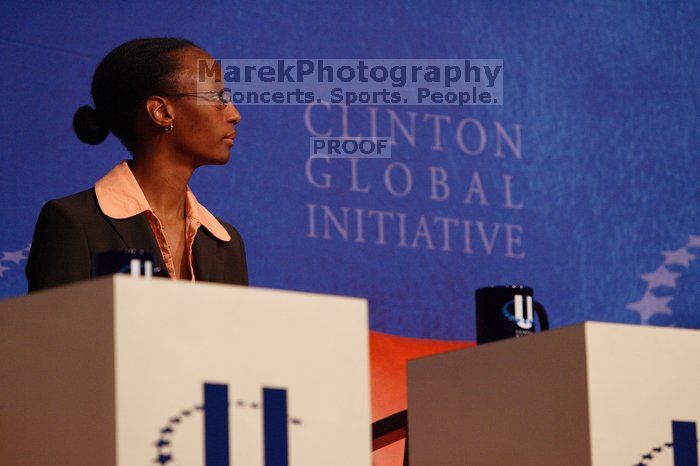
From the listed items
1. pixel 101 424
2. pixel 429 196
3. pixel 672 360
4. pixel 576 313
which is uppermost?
pixel 429 196

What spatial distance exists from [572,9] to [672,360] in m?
1.78

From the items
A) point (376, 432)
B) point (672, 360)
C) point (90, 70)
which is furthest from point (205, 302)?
point (90, 70)

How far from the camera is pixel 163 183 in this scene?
6.59 ft

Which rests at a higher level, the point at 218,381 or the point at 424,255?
the point at 424,255

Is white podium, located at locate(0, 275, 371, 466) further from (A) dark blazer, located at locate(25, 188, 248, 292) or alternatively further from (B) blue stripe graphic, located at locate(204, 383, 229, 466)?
(A) dark blazer, located at locate(25, 188, 248, 292)

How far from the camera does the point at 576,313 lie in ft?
9.52

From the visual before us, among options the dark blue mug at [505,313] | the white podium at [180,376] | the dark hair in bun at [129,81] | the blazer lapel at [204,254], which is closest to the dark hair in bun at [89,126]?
the dark hair in bun at [129,81]

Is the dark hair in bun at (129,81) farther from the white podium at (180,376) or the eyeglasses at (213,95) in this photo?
the white podium at (180,376)

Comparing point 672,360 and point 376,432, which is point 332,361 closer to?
point 672,360

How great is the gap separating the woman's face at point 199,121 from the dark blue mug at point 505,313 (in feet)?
2.00

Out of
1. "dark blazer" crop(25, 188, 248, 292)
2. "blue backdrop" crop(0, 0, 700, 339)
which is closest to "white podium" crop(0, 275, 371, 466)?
"dark blazer" crop(25, 188, 248, 292)

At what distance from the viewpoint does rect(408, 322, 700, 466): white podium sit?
1.35 metres

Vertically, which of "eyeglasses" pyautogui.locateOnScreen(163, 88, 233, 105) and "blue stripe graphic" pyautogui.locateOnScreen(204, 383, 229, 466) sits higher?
"eyeglasses" pyautogui.locateOnScreen(163, 88, 233, 105)

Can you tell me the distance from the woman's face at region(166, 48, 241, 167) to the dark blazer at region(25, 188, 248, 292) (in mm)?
205
